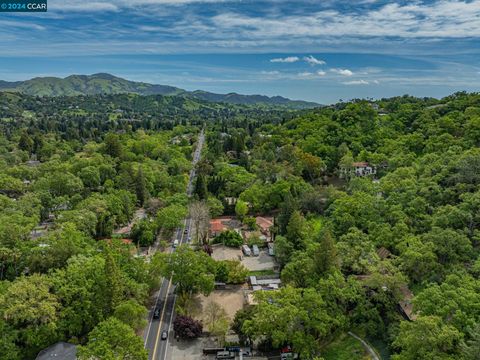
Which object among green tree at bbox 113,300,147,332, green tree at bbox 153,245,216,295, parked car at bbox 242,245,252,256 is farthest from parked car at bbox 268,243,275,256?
green tree at bbox 113,300,147,332

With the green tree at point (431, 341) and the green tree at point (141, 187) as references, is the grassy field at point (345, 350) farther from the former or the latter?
the green tree at point (141, 187)

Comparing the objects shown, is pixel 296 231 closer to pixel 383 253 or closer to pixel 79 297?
pixel 383 253

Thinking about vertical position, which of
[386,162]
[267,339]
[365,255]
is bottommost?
[267,339]

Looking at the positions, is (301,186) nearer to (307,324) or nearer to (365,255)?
(365,255)

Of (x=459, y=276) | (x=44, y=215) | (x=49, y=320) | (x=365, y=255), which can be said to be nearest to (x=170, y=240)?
(x=44, y=215)

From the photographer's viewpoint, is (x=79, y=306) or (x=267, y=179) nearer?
(x=79, y=306)

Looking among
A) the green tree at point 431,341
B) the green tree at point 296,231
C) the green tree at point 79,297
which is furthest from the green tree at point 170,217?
the green tree at point 431,341
